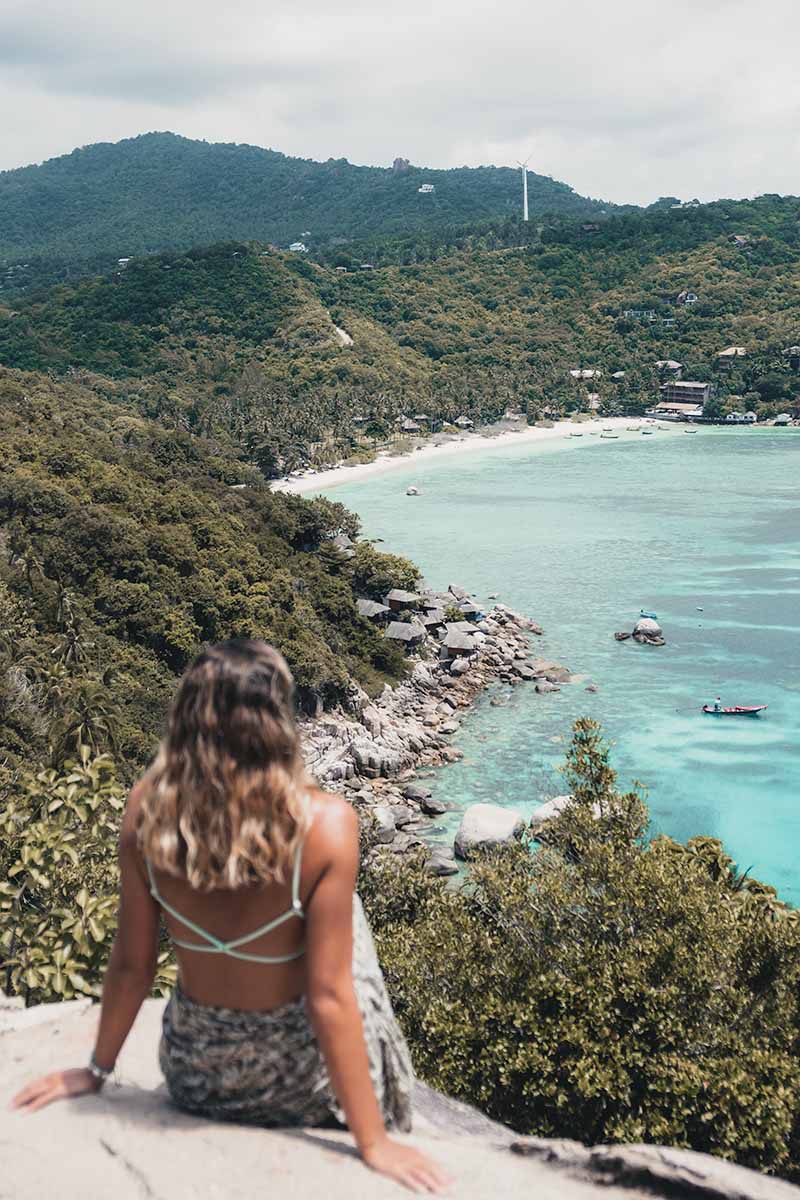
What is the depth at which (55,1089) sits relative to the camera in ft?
10.5

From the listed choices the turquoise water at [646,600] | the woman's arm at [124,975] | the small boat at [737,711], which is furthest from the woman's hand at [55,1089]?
the small boat at [737,711]

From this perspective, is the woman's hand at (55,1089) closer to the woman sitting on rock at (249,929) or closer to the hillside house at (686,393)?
the woman sitting on rock at (249,929)

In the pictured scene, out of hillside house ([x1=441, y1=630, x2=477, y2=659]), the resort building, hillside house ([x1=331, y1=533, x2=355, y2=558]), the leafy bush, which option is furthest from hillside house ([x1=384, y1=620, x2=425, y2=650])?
the resort building

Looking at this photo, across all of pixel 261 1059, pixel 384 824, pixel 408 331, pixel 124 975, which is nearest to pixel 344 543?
pixel 384 824

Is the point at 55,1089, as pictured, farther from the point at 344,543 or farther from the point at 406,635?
the point at 344,543

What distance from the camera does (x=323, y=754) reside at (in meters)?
24.9

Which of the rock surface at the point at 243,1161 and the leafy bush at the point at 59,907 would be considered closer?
the rock surface at the point at 243,1161

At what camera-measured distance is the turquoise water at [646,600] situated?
24703mm

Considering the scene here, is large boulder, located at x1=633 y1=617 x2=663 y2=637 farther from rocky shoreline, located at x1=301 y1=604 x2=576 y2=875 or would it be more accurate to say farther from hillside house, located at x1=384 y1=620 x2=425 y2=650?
hillside house, located at x1=384 y1=620 x2=425 y2=650

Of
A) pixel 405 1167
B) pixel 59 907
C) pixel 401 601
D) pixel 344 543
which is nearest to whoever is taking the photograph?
pixel 405 1167

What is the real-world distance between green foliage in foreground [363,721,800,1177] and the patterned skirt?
5501mm

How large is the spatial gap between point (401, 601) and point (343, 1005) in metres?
33.1

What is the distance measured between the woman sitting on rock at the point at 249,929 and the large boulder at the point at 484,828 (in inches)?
671

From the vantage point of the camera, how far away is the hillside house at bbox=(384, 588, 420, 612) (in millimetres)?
35875
